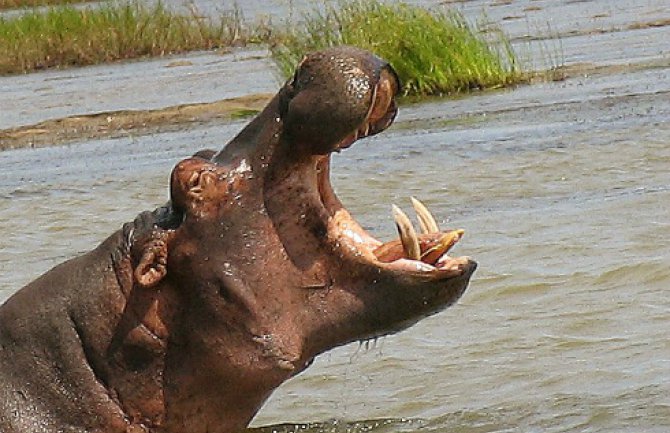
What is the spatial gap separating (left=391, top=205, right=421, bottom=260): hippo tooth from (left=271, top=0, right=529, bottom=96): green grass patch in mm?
11788

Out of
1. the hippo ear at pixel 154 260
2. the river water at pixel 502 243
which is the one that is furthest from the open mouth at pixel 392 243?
the river water at pixel 502 243

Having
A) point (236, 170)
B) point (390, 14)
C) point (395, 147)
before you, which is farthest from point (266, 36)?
point (236, 170)

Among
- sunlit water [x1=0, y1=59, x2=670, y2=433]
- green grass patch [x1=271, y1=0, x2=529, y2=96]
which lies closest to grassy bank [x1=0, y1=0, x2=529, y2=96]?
green grass patch [x1=271, y1=0, x2=529, y2=96]

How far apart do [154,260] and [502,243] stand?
4665 millimetres

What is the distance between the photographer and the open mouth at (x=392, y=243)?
3787mm

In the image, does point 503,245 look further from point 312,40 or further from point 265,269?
point 312,40

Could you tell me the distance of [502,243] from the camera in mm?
8453

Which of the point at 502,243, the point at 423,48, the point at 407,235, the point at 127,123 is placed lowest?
the point at 127,123

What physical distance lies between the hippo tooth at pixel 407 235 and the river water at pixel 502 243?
57cm

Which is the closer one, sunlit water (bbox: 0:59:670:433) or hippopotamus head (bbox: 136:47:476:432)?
hippopotamus head (bbox: 136:47:476:432)

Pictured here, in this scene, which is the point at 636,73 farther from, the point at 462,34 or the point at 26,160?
the point at 26,160

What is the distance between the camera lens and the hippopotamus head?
3.90 m

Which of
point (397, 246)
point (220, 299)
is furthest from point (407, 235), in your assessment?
point (220, 299)

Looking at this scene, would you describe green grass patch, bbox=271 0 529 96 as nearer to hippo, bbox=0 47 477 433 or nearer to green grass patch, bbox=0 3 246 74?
green grass patch, bbox=0 3 246 74
